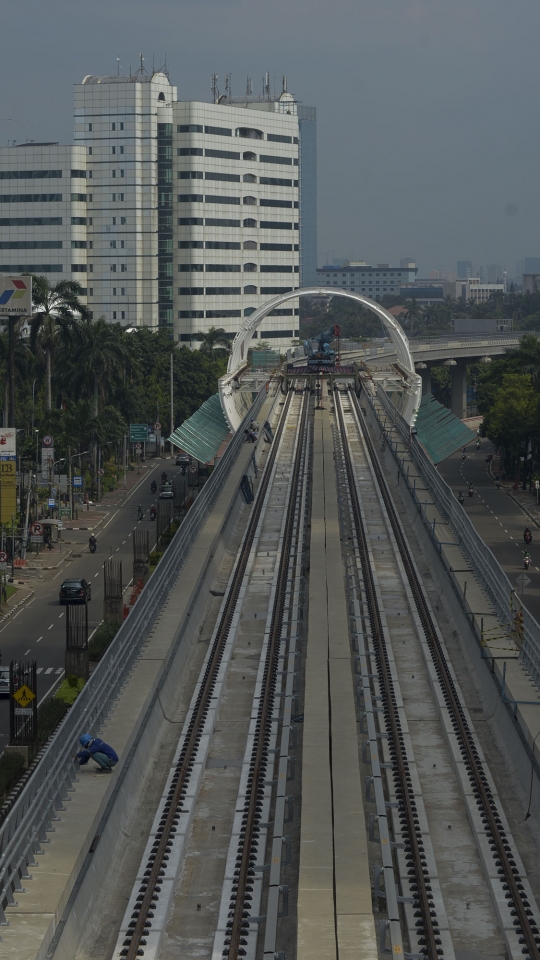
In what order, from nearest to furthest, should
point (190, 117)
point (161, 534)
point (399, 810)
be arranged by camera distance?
point (399, 810)
point (161, 534)
point (190, 117)

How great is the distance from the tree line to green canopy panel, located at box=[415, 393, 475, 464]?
19840 millimetres

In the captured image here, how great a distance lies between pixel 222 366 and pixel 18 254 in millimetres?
41828

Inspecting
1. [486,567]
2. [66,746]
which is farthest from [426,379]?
[66,746]

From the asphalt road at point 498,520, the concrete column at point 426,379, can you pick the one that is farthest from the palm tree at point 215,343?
the asphalt road at point 498,520

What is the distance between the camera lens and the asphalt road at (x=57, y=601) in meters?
44.7

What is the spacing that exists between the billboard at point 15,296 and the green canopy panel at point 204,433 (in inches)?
572

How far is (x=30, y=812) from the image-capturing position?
19.7m

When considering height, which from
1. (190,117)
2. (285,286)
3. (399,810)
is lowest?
(399,810)

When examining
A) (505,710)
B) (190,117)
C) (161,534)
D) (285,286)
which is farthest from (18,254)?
A: (505,710)

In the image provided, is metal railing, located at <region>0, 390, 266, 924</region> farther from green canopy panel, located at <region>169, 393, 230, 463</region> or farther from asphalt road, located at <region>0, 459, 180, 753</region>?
green canopy panel, located at <region>169, 393, 230, 463</region>

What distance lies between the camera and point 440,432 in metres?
81.2

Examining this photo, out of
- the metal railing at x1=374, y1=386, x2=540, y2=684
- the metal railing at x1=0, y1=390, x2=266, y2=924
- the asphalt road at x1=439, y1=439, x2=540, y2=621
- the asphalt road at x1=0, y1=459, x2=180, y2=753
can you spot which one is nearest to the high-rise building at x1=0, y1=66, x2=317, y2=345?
the asphalt road at x1=439, y1=439, x2=540, y2=621

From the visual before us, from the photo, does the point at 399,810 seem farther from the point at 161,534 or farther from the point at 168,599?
the point at 161,534

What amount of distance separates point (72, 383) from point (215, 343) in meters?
56.8
